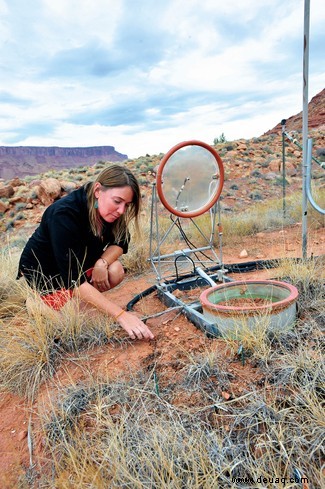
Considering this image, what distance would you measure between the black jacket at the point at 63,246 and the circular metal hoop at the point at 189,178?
539mm

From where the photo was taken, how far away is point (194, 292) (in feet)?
11.2

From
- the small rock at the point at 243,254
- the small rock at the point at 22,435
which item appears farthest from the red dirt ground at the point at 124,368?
the small rock at the point at 243,254

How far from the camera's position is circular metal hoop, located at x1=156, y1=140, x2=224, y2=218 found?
112 inches

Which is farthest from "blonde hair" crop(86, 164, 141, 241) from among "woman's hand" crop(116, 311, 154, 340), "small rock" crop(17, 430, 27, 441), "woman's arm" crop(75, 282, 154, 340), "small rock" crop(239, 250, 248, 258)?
"small rock" crop(239, 250, 248, 258)

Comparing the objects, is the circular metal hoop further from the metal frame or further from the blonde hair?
the blonde hair

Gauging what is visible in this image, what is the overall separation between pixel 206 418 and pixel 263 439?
8.9 inches

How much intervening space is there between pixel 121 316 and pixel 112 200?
73 cm

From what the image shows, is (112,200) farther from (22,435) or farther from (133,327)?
(22,435)

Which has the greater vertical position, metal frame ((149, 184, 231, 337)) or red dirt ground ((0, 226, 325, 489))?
metal frame ((149, 184, 231, 337))

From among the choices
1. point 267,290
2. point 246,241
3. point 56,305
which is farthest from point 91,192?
point 246,241

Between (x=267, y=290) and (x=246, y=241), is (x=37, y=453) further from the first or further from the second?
(x=246, y=241)

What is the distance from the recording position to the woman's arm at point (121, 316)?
219 cm

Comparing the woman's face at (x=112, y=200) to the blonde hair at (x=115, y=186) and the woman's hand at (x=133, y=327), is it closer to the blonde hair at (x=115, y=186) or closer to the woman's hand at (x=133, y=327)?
the blonde hair at (x=115, y=186)

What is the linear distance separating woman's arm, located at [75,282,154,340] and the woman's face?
50 cm
